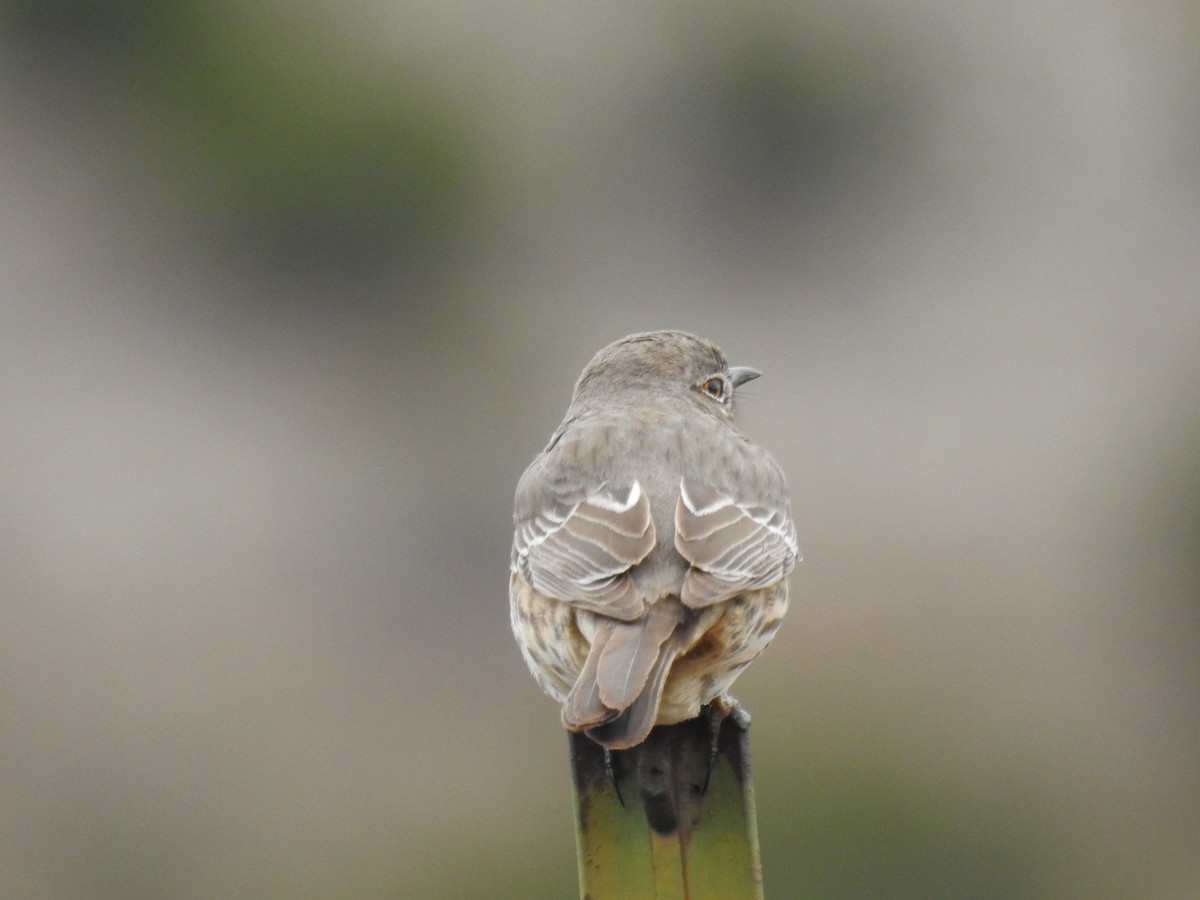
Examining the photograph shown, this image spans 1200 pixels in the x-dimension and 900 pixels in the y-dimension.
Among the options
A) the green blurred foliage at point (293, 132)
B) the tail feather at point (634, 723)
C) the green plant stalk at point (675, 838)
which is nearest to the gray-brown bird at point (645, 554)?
the tail feather at point (634, 723)

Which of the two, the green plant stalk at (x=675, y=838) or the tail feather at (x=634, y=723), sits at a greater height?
the tail feather at (x=634, y=723)

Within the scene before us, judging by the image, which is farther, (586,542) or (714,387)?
(714,387)

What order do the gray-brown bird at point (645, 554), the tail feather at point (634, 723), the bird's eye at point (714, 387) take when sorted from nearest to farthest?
the tail feather at point (634, 723) → the gray-brown bird at point (645, 554) → the bird's eye at point (714, 387)

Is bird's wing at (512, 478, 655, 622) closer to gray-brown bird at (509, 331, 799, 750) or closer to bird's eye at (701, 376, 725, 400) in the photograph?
gray-brown bird at (509, 331, 799, 750)

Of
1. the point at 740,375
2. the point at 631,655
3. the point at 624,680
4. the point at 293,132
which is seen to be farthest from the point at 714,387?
the point at 293,132

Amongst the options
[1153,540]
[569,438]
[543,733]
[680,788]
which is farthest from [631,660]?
[1153,540]

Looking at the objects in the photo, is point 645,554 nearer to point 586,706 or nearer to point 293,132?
point 586,706

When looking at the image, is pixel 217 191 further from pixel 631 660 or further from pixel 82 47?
pixel 631 660

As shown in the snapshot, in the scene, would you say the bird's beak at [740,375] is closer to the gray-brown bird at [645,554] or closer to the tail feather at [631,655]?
the gray-brown bird at [645,554]
